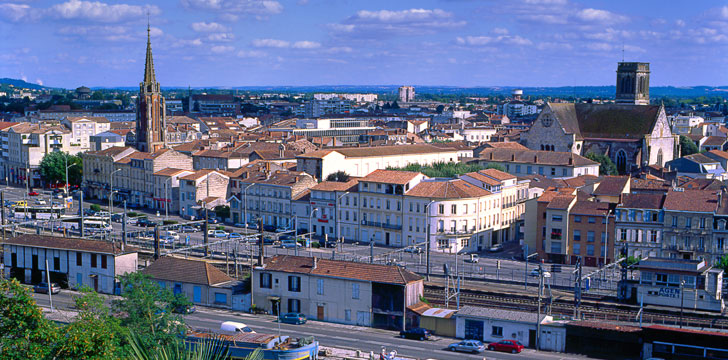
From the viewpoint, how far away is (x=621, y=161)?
107312 mm

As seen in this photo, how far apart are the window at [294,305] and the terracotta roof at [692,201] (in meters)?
24.9

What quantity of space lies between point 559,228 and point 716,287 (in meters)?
14.8

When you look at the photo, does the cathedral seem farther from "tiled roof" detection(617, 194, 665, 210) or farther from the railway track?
the railway track

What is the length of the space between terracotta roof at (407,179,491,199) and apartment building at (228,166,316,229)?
38.4 feet

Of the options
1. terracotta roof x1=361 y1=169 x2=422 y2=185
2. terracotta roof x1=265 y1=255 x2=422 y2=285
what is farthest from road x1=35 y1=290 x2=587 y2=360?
terracotta roof x1=361 y1=169 x2=422 y2=185

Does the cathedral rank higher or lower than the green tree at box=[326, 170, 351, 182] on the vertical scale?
higher

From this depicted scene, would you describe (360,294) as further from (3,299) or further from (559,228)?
(3,299)

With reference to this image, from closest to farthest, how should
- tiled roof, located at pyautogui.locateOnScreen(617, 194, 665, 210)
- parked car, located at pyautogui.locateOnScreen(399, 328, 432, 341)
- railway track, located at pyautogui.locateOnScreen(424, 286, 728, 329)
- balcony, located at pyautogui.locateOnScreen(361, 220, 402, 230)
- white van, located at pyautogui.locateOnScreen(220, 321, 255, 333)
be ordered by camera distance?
1. white van, located at pyautogui.locateOnScreen(220, 321, 255, 333)
2. parked car, located at pyautogui.locateOnScreen(399, 328, 432, 341)
3. railway track, located at pyautogui.locateOnScreen(424, 286, 728, 329)
4. tiled roof, located at pyautogui.locateOnScreen(617, 194, 665, 210)
5. balcony, located at pyautogui.locateOnScreen(361, 220, 402, 230)

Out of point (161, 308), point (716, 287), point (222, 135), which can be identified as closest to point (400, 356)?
point (161, 308)

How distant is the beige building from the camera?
4697 centimetres

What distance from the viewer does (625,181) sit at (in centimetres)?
6844

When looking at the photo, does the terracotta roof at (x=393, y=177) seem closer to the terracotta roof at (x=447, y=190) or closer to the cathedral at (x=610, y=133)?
the terracotta roof at (x=447, y=190)

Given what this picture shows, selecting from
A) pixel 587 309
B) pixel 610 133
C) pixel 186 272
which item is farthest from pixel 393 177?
pixel 610 133

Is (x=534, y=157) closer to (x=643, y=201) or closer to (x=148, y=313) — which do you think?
(x=643, y=201)
